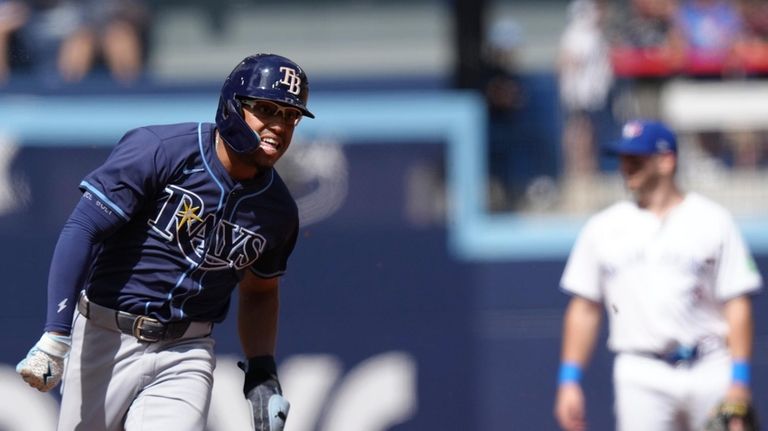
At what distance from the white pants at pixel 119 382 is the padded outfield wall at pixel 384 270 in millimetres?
3578

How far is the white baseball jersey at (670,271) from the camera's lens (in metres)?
5.45

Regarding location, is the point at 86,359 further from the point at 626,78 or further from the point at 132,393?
the point at 626,78

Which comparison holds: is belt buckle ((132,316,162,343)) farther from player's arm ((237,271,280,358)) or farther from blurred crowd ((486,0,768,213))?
blurred crowd ((486,0,768,213))

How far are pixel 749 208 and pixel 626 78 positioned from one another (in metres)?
1.25

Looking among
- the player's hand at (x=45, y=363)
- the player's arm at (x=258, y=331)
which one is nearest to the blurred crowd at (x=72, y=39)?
the player's arm at (x=258, y=331)

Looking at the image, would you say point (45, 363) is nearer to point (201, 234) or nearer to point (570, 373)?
point (201, 234)

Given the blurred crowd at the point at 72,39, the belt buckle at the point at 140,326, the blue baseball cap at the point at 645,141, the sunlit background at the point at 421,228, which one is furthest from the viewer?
the blurred crowd at the point at 72,39

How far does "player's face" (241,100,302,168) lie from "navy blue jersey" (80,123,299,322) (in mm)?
158

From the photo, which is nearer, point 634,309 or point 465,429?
point 634,309

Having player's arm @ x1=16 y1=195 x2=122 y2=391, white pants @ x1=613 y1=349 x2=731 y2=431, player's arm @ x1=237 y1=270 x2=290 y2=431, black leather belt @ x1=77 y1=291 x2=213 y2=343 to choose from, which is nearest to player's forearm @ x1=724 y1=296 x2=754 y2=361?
white pants @ x1=613 y1=349 x2=731 y2=431

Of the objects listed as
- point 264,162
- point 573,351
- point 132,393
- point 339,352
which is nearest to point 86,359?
point 132,393

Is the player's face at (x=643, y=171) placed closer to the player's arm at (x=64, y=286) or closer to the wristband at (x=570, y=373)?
the wristband at (x=570, y=373)

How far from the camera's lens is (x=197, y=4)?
9.73 metres

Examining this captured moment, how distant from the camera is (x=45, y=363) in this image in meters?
3.69
